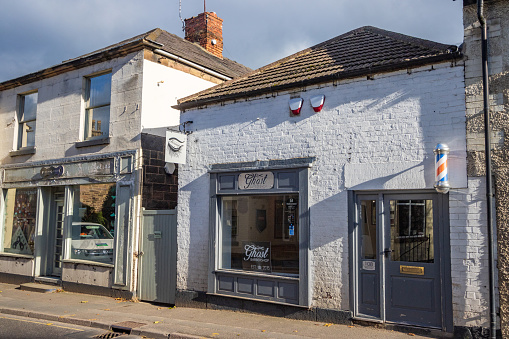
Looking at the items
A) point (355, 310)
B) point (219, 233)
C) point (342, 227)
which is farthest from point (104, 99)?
point (355, 310)

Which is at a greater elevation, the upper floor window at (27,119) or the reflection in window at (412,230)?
the upper floor window at (27,119)

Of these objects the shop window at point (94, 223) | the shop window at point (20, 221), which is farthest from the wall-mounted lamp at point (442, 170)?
the shop window at point (20, 221)

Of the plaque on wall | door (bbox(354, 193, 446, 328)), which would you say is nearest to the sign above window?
the plaque on wall

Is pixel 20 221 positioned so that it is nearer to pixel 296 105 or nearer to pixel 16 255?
pixel 16 255

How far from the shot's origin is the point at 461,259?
6.85 m

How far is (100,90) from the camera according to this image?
41.2ft

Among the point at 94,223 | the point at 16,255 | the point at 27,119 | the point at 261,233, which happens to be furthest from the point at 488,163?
the point at 27,119

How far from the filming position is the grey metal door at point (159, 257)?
10367mm

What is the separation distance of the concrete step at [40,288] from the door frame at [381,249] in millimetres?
8318

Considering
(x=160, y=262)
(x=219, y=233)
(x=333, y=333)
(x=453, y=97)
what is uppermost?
(x=453, y=97)

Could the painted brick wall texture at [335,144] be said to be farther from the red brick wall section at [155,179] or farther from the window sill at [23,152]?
the window sill at [23,152]

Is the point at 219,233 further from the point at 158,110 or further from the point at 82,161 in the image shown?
the point at 82,161

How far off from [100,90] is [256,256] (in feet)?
22.1

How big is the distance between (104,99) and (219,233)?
5.48 m
